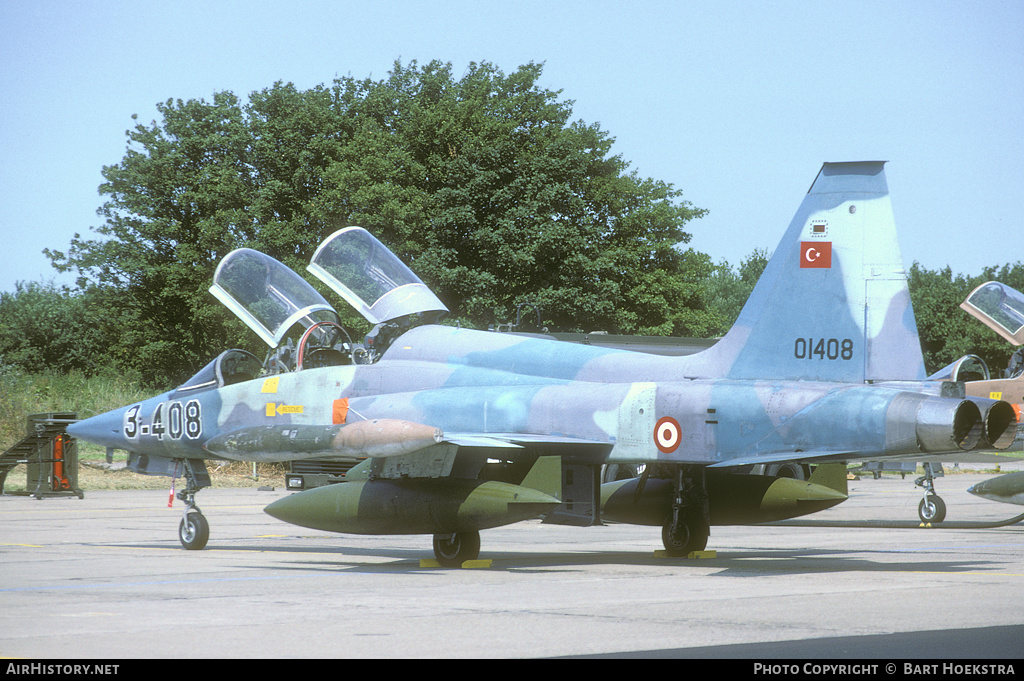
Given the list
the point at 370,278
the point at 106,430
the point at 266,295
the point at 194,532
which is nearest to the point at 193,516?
the point at 194,532

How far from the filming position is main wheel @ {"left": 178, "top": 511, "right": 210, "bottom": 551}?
15031mm

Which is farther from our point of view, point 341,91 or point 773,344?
point 341,91

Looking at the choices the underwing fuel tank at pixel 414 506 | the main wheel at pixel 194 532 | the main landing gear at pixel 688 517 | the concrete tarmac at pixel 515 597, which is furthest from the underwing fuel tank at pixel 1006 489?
the main wheel at pixel 194 532

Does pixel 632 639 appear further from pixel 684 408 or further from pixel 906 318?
pixel 906 318

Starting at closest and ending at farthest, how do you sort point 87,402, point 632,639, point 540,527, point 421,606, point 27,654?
point 27,654, point 632,639, point 421,606, point 540,527, point 87,402

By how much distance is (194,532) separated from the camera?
1509cm

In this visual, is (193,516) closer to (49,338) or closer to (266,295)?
→ (266,295)

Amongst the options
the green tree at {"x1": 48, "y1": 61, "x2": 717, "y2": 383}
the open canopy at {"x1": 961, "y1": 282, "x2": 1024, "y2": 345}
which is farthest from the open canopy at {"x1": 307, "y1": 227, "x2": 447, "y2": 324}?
the green tree at {"x1": 48, "y1": 61, "x2": 717, "y2": 383}

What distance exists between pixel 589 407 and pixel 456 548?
2261 mm

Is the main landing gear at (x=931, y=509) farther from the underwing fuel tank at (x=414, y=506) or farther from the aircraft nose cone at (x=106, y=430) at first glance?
the aircraft nose cone at (x=106, y=430)

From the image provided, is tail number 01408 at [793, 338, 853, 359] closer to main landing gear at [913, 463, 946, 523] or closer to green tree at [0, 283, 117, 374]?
main landing gear at [913, 463, 946, 523]

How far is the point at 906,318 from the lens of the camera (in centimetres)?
1171

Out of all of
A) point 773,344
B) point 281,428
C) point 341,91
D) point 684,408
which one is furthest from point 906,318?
point 341,91

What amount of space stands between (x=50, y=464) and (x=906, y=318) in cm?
2254
